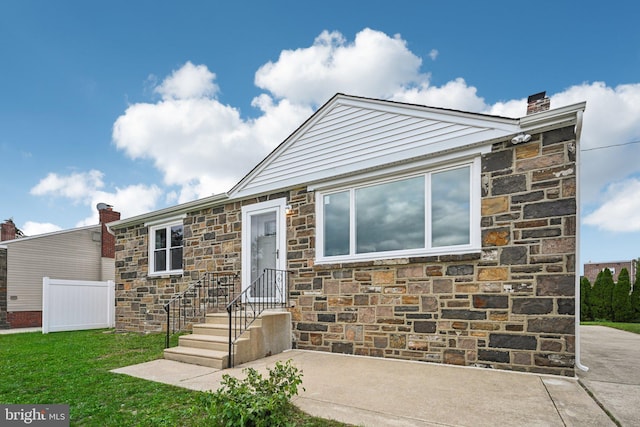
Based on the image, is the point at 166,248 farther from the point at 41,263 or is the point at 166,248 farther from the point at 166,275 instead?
the point at 41,263

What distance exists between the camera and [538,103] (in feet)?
15.6

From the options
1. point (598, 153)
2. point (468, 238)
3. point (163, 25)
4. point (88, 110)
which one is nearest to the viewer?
point (468, 238)

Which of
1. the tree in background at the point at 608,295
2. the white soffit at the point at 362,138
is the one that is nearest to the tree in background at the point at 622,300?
the tree in background at the point at 608,295

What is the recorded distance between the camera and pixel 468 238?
4.92m

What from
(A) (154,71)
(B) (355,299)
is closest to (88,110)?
(A) (154,71)

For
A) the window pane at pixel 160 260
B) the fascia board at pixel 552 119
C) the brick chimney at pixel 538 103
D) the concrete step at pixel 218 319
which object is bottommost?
the concrete step at pixel 218 319

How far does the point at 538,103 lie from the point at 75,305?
13.7 metres

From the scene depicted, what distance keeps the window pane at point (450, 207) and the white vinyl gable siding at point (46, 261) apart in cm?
1536

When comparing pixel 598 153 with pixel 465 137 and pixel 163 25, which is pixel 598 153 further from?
pixel 163 25

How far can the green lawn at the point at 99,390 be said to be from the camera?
300 centimetres

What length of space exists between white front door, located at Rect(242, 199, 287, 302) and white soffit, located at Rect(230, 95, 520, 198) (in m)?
0.43

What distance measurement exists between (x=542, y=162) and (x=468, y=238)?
52.9 inches

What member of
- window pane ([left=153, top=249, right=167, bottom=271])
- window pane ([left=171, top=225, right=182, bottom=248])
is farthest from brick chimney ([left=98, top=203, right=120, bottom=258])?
window pane ([left=171, top=225, right=182, bottom=248])

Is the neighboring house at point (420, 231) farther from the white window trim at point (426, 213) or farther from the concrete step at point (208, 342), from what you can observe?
the concrete step at point (208, 342)
